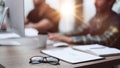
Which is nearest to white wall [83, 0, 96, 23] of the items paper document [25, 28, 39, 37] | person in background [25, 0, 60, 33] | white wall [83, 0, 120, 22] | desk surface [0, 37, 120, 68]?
white wall [83, 0, 120, 22]

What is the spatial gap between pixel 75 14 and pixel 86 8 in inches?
4.7

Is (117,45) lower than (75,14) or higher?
lower

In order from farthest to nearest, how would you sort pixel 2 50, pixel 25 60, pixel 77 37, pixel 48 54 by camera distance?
pixel 77 37
pixel 2 50
pixel 48 54
pixel 25 60

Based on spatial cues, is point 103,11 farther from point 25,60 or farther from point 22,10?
point 25,60

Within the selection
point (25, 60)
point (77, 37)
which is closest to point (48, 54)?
point (25, 60)

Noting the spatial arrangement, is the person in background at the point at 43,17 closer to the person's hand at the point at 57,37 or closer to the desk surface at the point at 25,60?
the person's hand at the point at 57,37

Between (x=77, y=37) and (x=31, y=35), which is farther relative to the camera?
(x=31, y=35)

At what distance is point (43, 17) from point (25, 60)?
2.84 ft

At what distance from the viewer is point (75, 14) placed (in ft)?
6.25

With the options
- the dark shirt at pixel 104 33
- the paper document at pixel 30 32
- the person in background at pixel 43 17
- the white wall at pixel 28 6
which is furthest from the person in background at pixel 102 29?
the white wall at pixel 28 6

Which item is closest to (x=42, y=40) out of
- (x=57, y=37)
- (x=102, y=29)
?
(x=57, y=37)

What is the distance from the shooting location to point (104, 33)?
1808mm

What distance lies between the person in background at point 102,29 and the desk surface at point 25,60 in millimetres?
497

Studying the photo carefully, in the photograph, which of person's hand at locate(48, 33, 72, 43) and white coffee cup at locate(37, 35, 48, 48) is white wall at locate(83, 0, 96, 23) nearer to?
person's hand at locate(48, 33, 72, 43)
